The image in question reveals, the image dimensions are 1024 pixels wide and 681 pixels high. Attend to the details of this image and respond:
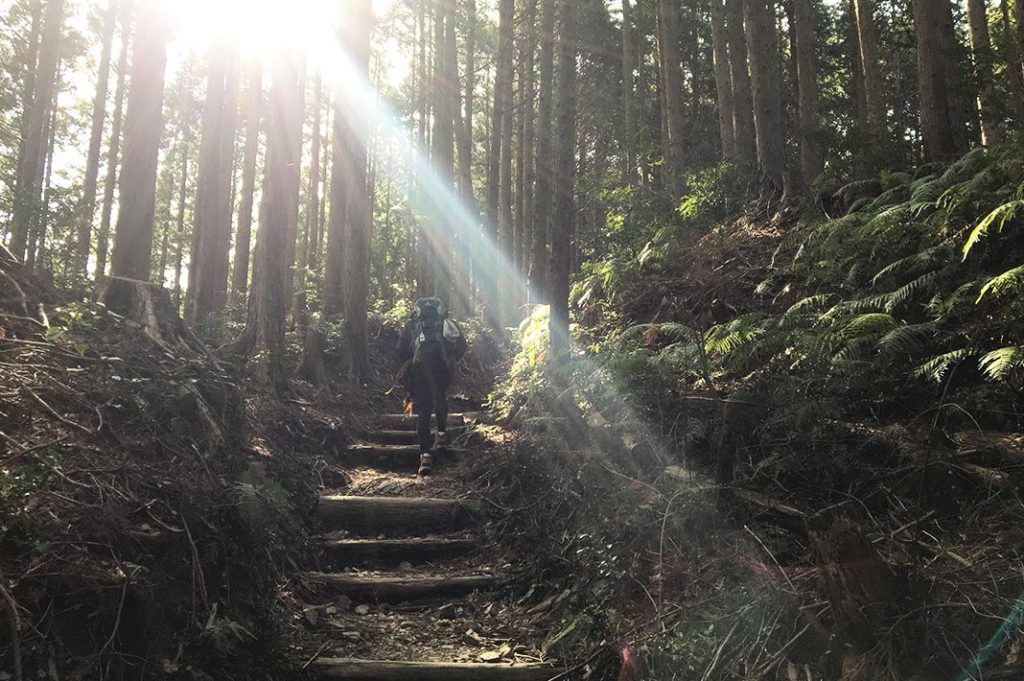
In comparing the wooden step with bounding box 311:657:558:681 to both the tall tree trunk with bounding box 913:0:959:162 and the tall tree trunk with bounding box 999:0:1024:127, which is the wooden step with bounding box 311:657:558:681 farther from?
the tall tree trunk with bounding box 913:0:959:162

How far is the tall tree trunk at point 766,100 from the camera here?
385 inches

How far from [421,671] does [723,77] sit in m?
14.9

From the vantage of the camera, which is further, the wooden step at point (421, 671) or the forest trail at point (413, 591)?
the forest trail at point (413, 591)

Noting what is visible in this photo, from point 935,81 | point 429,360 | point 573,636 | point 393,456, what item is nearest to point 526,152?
point 935,81

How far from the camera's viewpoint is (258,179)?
1291 inches

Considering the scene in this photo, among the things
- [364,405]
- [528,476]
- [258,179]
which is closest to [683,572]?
[528,476]

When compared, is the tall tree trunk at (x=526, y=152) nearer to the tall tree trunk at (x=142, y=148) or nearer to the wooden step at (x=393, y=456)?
the wooden step at (x=393, y=456)

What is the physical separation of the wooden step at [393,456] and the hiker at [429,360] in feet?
0.53

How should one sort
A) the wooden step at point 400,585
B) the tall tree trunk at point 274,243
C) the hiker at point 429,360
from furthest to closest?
the tall tree trunk at point 274,243
the hiker at point 429,360
the wooden step at point 400,585

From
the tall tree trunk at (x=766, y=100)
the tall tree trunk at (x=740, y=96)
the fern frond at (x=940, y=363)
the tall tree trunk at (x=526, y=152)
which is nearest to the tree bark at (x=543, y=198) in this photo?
the tall tree trunk at (x=766, y=100)

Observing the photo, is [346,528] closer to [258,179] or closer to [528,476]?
[528,476]

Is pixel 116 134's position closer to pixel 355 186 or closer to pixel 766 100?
pixel 355 186

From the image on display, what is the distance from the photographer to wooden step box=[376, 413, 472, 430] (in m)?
8.70

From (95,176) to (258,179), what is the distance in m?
13.4
